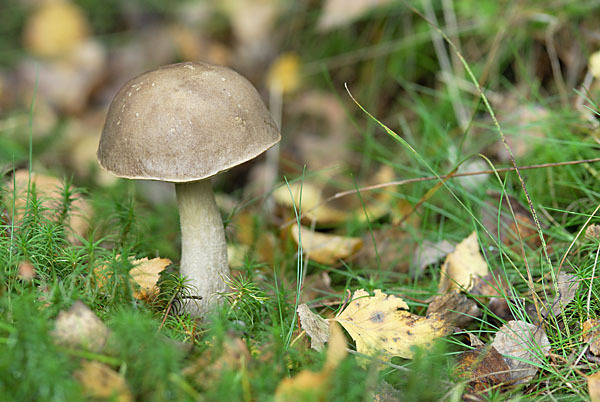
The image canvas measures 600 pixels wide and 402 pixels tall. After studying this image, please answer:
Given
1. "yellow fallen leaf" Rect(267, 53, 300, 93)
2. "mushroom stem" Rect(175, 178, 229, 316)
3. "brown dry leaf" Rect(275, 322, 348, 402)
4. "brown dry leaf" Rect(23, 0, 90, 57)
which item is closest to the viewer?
"brown dry leaf" Rect(275, 322, 348, 402)

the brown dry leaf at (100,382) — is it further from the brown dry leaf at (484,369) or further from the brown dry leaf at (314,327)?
the brown dry leaf at (484,369)

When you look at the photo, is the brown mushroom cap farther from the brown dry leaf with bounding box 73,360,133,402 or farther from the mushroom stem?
the brown dry leaf with bounding box 73,360,133,402

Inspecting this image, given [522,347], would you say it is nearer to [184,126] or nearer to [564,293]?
[564,293]

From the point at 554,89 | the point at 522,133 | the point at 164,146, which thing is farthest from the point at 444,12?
the point at 164,146

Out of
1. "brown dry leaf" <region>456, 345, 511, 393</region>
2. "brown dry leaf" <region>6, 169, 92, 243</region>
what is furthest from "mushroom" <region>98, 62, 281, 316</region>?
"brown dry leaf" <region>456, 345, 511, 393</region>

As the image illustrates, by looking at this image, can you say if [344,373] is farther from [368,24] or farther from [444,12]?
[368,24]

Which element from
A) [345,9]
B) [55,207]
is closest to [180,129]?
[55,207]
